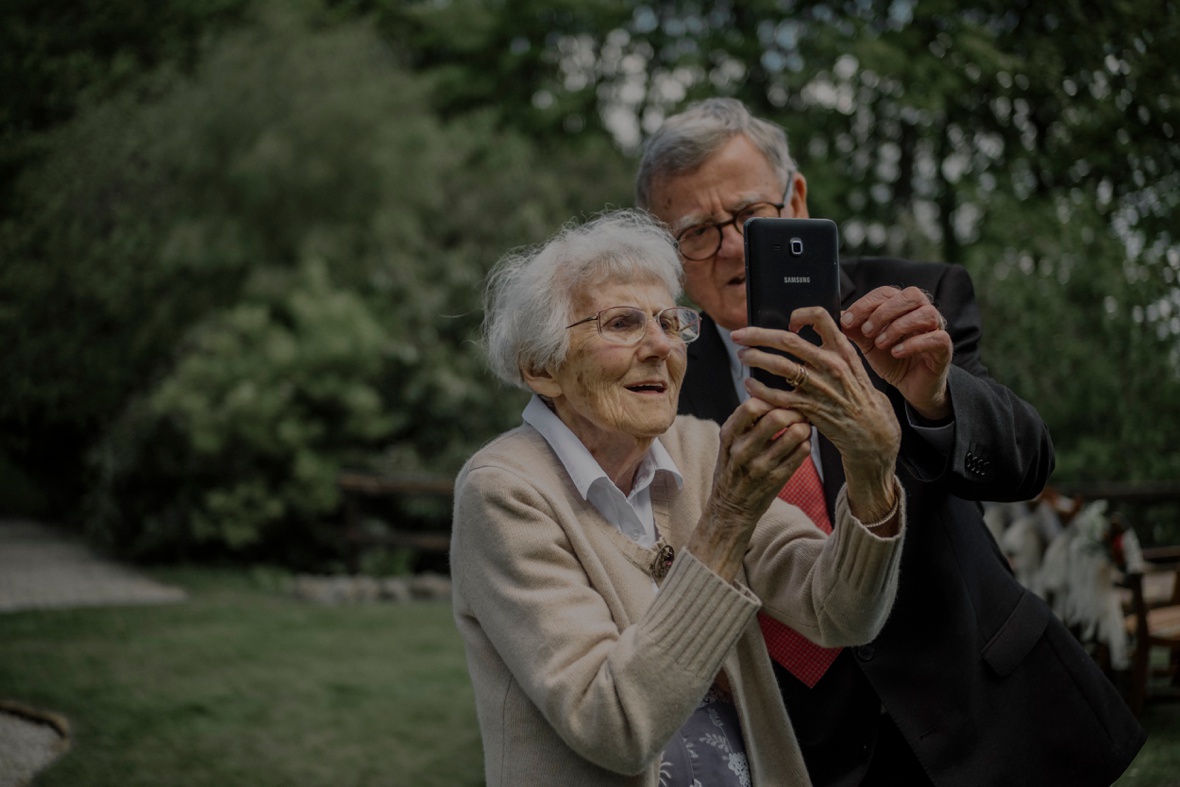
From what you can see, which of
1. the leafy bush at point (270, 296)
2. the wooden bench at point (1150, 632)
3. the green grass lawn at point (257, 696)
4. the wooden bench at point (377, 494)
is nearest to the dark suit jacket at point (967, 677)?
the green grass lawn at point (257, 696)

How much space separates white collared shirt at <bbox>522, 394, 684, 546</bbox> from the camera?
2.12m

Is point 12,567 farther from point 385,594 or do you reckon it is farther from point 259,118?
point 259,118

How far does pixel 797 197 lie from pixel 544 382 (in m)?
1.06

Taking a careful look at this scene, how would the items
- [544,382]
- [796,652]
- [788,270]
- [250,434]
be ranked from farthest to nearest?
[250,434] → [796,652] → [544,382] → [788,270]

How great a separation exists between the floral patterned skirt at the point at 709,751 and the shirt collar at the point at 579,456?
1.55ft

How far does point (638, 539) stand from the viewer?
2.17m

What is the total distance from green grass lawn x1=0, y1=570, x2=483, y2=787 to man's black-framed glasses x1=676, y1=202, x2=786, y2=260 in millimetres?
3111

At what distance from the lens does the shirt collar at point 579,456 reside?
2.11 metres

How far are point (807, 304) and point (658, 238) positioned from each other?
462mm

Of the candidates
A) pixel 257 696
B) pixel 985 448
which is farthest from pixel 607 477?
pixel 257 696

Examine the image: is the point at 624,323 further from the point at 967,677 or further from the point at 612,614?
the point at 967,677

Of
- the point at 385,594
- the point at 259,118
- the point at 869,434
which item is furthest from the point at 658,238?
the point at 259,118

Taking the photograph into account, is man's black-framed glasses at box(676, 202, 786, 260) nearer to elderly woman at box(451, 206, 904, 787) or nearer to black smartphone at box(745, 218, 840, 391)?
elderly woman at box(451, 206, 904, 787)

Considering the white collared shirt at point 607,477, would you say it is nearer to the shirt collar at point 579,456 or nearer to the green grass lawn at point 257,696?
the shirt collar at point 579,456
